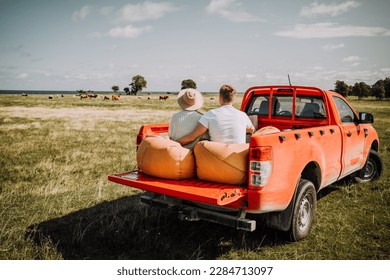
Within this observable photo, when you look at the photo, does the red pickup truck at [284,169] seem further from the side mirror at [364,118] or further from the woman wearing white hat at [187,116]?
the woman wearing white hat at [187,116]

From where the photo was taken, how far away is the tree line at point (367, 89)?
78875 mm

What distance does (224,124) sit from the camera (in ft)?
13.3

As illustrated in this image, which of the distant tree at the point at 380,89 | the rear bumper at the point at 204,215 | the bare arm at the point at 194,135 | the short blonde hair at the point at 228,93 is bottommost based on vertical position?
the rear bumper at the point at 204,215

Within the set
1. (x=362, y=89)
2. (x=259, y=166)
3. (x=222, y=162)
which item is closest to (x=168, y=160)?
(x=222, y=162)

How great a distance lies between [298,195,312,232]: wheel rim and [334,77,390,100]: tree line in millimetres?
77753

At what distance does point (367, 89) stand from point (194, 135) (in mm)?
105403

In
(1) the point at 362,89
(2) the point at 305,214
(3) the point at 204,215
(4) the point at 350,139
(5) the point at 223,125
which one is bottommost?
(2) the point at 305,214

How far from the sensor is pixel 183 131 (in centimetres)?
430

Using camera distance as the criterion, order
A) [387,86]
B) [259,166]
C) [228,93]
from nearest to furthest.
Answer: [259,166] → [228,93] → [387,86]

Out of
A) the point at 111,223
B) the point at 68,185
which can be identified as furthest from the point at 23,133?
the point at 111,223

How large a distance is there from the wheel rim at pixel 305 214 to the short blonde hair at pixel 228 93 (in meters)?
1.59

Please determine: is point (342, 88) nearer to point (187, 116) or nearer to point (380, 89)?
point (380, 89)

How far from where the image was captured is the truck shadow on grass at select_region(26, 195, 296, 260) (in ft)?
13.3

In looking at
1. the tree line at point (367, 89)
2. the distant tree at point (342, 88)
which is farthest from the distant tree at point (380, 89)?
the distant tree at point (342, 88)
